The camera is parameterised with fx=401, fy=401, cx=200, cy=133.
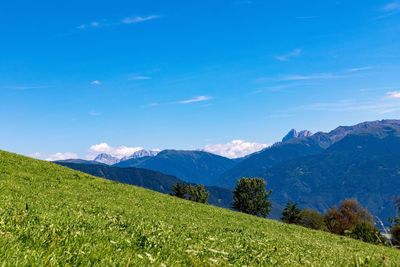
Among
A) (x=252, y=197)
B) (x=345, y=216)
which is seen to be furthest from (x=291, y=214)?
(x=345, y=216)

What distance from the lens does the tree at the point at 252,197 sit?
427ft

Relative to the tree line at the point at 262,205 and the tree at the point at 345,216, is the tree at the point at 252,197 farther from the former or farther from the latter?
the tree at the point at 345,216

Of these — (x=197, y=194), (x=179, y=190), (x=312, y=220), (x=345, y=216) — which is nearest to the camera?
(x=179, y=190)

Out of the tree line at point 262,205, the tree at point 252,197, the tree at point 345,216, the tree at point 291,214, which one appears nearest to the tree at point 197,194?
the tree line at point 262,205

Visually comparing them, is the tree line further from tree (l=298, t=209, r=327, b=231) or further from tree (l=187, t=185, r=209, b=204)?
tree (l=298, t=209, r=327, b=231)

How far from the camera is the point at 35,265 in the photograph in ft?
13.1

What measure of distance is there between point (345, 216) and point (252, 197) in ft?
100

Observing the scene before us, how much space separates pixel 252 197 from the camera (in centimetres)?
13138

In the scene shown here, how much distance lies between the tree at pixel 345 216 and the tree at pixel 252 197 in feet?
67.1

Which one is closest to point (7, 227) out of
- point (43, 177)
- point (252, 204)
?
point (43, 177)

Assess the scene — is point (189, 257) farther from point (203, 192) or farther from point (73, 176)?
point (203, 192)

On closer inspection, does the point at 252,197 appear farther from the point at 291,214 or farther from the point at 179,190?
the point at 179,190

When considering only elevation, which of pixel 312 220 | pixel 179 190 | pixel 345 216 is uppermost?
pixel 179 190

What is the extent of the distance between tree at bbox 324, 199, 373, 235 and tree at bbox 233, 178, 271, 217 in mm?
20453
